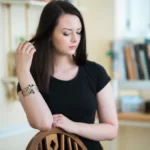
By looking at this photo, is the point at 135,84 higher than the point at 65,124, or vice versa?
the point at 65,124

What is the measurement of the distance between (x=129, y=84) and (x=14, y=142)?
3.35 feet

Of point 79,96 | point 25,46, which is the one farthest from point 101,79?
point 25,46

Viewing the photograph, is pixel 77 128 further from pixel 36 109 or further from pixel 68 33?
pixel 68 33

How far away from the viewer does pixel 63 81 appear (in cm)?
137

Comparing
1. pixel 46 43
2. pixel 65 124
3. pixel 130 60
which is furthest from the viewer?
pixel 130 60

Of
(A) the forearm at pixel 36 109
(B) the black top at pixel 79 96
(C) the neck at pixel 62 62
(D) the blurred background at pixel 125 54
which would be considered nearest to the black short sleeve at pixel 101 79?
(B) the black top at pixel 79 96

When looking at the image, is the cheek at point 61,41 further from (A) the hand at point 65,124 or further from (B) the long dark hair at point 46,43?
(A) the hand at point 65,124

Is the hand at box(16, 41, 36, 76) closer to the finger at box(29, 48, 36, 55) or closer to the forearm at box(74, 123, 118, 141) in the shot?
the finger at box(29, 48, 36, 55)

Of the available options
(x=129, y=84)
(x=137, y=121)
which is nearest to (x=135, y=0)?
(x=129, y=84)

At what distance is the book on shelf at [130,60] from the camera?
2.65m

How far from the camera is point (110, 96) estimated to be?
4.54 feet

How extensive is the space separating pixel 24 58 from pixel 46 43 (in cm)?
11

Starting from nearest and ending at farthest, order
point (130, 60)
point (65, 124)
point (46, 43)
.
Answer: point (65, 124) < point (46, 43) < point (130, 60)

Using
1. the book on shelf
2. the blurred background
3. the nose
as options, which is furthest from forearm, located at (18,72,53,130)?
the book on shelf
